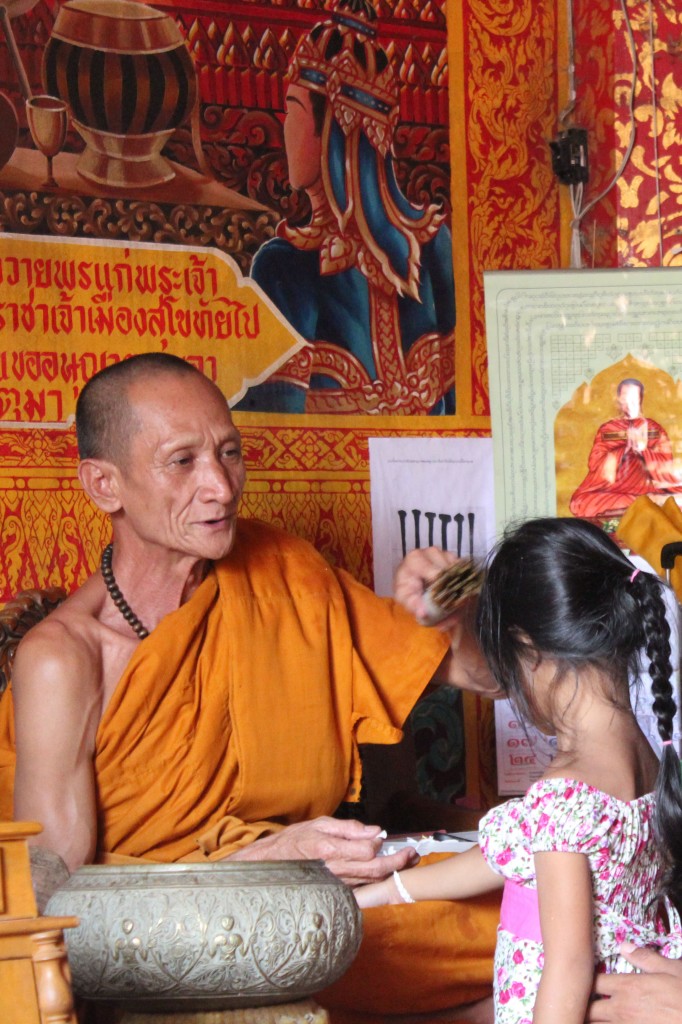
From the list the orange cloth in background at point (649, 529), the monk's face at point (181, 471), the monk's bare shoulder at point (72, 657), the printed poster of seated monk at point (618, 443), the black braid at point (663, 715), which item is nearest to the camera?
the black braid at point (663, 715)

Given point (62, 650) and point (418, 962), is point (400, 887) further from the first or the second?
point (62, 650)

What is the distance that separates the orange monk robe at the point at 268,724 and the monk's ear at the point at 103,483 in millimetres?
240

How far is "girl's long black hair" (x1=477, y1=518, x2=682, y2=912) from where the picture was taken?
1.93m

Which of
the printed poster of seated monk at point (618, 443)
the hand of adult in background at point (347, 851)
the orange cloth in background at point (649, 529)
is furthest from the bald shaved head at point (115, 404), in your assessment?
the printed poster of seated monk at point (618, 443)

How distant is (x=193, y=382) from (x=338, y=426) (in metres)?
1.04

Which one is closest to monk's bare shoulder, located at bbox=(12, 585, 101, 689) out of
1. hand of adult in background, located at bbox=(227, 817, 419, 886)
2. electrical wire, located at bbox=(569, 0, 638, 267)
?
hand of adult in background, located at bbox=(227, 817, 419, 886)

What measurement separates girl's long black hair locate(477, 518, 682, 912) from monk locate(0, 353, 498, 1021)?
0.45 meters

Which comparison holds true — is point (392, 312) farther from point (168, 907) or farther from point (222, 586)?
point (168, 907)

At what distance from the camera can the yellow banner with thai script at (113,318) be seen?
3320 millimetres

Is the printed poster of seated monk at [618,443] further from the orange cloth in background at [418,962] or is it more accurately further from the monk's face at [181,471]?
the orange cloth in background at [418,962]

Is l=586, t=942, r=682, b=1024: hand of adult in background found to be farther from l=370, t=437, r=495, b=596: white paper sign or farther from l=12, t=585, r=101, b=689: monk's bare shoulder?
l=370, t=437, r=495, b=596: white paper sign

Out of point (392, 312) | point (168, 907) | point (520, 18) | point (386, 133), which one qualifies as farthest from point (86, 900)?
point (520, 18)

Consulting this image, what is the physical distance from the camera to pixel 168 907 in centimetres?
170

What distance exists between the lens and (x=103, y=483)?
107 inches
